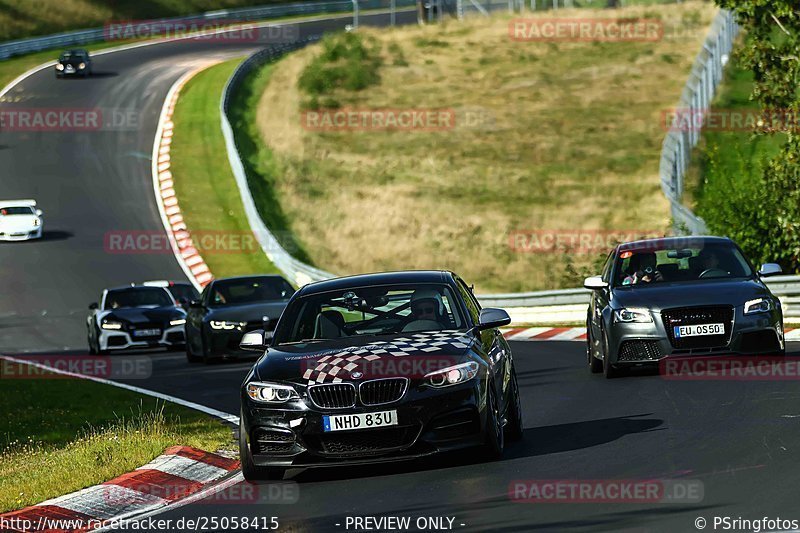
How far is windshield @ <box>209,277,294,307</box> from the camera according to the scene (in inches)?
968

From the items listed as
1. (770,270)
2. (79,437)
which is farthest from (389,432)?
(770,270)

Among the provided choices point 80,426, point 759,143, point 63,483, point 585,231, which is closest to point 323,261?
point 585,231

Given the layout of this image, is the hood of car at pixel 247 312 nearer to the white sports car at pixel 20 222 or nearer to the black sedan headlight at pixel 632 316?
the black sedan headlight at pixel 632 316

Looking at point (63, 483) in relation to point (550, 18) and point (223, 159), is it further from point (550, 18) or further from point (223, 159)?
point (550, 18)

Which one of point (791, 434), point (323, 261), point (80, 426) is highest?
point (791, 434)

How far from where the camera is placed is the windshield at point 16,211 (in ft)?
145

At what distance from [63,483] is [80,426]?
513 cm

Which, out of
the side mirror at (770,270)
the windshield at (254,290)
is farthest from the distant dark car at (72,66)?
the side mirror at (770,270)

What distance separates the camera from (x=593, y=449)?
10891 mm

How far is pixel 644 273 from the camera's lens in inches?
660

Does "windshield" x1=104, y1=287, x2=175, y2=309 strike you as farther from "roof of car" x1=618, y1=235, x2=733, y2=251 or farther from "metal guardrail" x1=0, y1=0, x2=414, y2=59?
"metal guardrail" x1=0, y1=0, x2=414, y2=59

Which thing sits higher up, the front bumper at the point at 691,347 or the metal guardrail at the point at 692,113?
the front bumper at the point at 691,347

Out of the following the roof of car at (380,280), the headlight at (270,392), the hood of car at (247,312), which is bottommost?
the hood of car at (247,312)

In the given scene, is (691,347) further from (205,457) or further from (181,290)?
(181,290)
